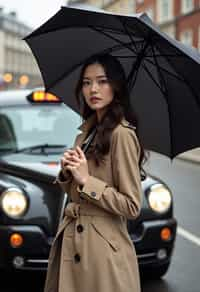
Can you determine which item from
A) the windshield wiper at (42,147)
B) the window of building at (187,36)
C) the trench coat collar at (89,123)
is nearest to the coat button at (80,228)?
the trench coat collar at (89,123)

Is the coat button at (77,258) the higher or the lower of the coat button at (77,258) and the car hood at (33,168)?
the higher

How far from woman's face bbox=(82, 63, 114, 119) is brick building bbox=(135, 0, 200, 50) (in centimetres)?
3826

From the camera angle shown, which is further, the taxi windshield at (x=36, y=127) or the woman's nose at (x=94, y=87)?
the taxi windshield at (x=36, y=127)

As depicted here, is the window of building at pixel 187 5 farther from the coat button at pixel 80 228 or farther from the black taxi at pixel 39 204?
the coat button at pixel 80 228

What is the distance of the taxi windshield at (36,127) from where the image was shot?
20.4 ft

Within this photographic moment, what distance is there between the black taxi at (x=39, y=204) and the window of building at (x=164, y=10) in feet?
147

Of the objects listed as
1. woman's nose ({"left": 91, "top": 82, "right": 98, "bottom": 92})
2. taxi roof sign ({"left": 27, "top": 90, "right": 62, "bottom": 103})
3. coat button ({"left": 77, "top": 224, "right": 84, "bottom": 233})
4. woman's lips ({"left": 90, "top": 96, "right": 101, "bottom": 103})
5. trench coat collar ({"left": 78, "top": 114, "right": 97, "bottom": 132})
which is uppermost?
woman's nose ({"left": 91, "top": 82, "right": 98, "bottom": 92})

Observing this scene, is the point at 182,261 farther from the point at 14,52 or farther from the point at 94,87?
the point at 14,52

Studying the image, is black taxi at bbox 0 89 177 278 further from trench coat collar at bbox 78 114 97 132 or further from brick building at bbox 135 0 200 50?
brick building at bbox 135 0 200 50

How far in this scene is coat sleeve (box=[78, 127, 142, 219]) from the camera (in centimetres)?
283

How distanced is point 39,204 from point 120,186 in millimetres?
2343

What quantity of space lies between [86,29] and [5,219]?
215cm

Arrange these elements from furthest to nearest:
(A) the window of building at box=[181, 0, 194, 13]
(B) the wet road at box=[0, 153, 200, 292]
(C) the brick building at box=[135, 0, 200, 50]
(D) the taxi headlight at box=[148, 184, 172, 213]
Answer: (A) the window of building at box=[181, 0, 194, 13] → (C) the brick building at box=[135, 0, 200, 50] → (B) the wet road at box=[0, 153, 200, 292] → (D) the taxi headlight at box=[148, 184, 172, 213]

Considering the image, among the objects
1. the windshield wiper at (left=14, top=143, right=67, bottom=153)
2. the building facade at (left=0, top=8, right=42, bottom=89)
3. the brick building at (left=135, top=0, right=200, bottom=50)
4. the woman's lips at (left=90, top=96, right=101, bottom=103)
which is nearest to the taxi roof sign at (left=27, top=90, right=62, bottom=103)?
the windshield wiper at (left=14, top=143, right=67, bottom=153)
